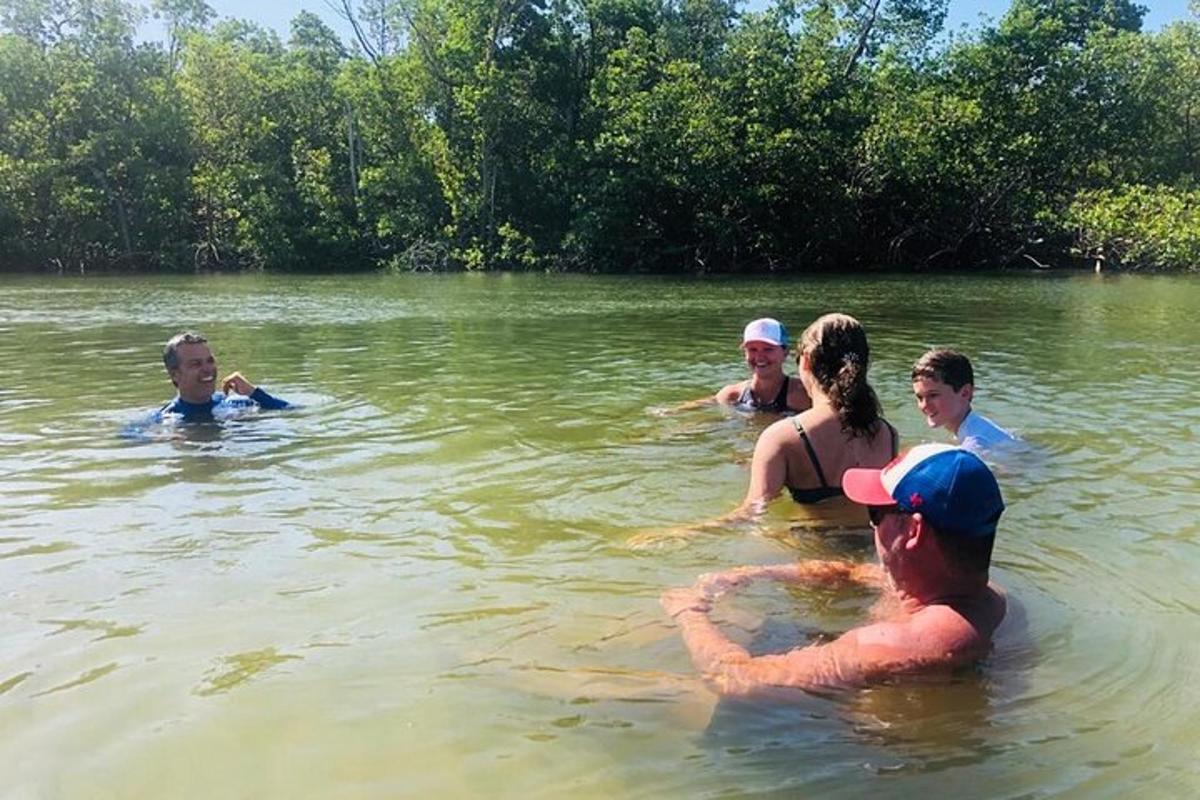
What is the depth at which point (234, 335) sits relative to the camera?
18.0m

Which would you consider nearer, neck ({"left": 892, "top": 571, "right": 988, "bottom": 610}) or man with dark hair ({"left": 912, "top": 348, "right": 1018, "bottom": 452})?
neck ({"left": 892, "top": 571, "right": 988, "bottom": 610})

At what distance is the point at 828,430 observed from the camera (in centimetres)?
539

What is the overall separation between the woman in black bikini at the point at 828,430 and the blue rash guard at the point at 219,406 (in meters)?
5.83

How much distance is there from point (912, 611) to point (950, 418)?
3.90 metres

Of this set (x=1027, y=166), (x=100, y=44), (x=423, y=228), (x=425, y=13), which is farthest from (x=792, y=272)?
(x=100, y=44)

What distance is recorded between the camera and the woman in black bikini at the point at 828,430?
17.5 feet

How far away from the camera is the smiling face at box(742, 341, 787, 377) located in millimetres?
8219

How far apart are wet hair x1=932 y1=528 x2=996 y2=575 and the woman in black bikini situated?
1.86 meters

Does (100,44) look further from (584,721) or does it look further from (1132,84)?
A: (584,721)

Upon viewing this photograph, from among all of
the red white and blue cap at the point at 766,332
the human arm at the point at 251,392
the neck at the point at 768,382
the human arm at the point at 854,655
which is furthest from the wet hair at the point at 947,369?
the human arm at the point at 251,392

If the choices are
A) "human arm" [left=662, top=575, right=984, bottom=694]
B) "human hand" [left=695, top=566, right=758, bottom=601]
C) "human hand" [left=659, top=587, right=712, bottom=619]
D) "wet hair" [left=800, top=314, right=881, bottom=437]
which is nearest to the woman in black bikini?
"wet hair" [left=800, top=314, right=881, bottom=437]

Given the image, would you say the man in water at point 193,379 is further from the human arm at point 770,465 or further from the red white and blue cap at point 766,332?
the human arm at point 770,465

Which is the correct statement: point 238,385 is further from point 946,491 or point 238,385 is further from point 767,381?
point 946,491

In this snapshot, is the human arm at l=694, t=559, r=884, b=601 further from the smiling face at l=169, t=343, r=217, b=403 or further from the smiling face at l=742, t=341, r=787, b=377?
the smiling face at l=169, t=343, r=217, b=403
